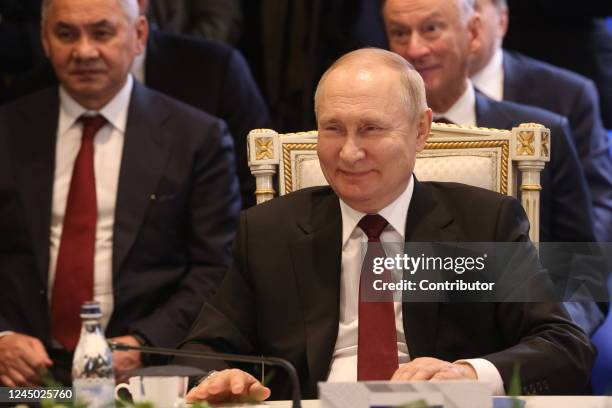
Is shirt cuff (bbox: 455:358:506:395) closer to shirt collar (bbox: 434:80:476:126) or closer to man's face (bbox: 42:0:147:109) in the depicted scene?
shirt collar (bbox: 434:80:476:126)

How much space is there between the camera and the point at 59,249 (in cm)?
375

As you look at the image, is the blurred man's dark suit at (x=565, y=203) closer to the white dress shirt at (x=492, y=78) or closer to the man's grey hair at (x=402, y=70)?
the white dress shirt at (x=492, y=78)

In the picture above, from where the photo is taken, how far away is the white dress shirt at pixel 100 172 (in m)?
3.77

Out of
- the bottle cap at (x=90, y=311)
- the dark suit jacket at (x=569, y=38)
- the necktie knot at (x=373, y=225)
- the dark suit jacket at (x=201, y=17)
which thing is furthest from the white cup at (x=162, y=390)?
the dark suit jacket at (x=569, y=38)

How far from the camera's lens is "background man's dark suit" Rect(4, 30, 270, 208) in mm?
4555

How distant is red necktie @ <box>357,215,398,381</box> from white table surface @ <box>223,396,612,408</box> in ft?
1.00

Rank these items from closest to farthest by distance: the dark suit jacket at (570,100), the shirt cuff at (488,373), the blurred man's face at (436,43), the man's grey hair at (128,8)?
the shirt cuff at (488,373), the blurred man's face at (436,43), the man's grey hair at (128,8), the dark suit jacket at (570,100)

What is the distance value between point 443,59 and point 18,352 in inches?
63.1

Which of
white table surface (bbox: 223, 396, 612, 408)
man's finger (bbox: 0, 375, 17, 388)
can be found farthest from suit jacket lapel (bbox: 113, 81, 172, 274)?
white table surface (bbox: 223, 396, 612, 408)

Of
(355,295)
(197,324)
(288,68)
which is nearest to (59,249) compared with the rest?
(197,324)

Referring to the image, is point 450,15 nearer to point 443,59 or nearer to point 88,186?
point 443,59

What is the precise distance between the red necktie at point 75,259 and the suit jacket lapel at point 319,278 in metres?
1.09

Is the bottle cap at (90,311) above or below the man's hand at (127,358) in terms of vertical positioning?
above

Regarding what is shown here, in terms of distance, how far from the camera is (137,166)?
3820mm
